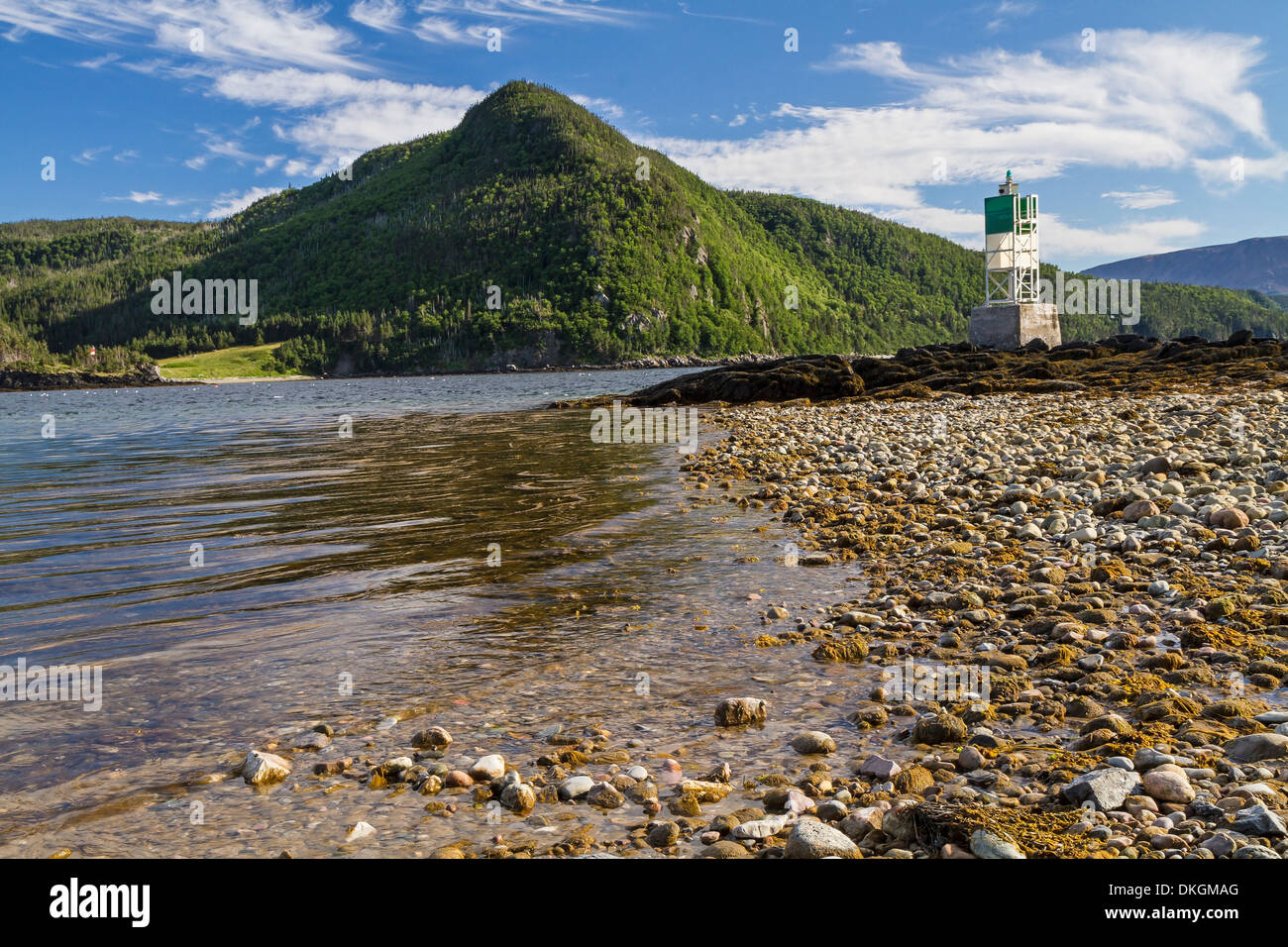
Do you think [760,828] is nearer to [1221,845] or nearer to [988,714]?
[1221,845]

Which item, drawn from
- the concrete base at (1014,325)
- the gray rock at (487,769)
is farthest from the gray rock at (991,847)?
the concrete base at (1014,325)

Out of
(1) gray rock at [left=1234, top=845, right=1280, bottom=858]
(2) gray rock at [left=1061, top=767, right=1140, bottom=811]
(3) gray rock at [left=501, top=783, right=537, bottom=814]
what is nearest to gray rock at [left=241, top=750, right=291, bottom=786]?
(3) gray rock at [left=501, top=783, right=537, bottom=814]

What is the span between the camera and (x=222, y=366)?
185m

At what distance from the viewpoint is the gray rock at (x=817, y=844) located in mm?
3434

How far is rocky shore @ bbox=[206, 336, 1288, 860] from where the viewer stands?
3656 millimetres

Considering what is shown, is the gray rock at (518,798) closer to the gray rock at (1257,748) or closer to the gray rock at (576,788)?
the gray rock at (576,788)

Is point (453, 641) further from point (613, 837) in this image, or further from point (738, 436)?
point (738, 436)

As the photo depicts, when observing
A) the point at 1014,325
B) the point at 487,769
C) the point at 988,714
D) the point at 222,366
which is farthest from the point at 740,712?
the point at 222,366

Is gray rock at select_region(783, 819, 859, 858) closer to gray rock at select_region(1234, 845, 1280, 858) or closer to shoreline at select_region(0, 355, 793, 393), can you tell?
gray rock at select_region(1234, 845, 1280, 858)

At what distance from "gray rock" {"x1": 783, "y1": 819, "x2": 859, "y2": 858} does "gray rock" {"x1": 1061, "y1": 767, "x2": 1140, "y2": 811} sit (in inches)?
44.6

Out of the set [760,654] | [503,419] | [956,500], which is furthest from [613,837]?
[503,419]

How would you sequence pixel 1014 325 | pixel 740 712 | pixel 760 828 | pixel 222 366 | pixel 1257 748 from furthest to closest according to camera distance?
1. pixel 222 366
2. pixel 1014 325
3. pixel 740 712
4. pixel 1257 748
5. pixel 760 828

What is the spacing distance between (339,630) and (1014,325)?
5983 centimetres

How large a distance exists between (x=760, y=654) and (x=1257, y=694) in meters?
3.17
